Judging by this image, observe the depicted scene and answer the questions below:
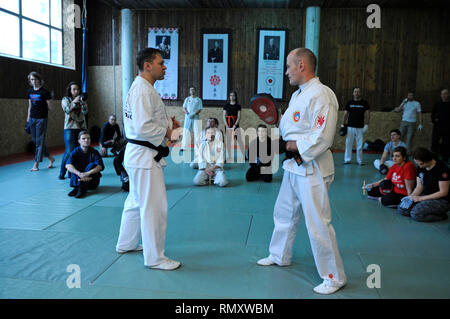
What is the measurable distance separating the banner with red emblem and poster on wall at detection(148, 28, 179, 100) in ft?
3.13

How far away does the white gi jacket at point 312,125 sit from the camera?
255 cm

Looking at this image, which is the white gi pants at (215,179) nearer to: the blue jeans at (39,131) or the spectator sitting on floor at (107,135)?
the blue jeans at (39,131)

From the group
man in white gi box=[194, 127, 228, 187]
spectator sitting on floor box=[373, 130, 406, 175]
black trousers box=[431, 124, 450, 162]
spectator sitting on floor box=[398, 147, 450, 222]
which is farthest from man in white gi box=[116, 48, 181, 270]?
black trousers box=[431, 124, 450, 162]

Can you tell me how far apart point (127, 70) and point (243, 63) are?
368 centimetres

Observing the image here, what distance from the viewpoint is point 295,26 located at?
1175cm

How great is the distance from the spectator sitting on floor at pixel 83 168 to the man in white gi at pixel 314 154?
373 cm

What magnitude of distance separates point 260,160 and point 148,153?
430cm

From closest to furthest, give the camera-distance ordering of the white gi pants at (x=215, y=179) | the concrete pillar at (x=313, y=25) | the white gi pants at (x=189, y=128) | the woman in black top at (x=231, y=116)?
1. the white gi pants at (x=215, y=179)
2. the woman in black top at (x=231, y=116)
3. the white gi pants at (x=189, y=128)
4. the concrete pillar at (x=313, y=25)

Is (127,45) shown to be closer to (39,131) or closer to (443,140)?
(39,131)

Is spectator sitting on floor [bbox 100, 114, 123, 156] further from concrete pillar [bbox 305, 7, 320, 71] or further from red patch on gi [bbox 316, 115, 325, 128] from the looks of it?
red patch on gi [bbox 316, 115, 325, 128]

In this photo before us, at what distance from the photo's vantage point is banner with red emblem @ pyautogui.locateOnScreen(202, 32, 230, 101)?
12.0 metres

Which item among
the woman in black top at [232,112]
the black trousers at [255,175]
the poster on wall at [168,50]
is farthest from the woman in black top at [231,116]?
the poster on wall at [168,50]

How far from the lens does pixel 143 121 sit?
2822 millimetres
